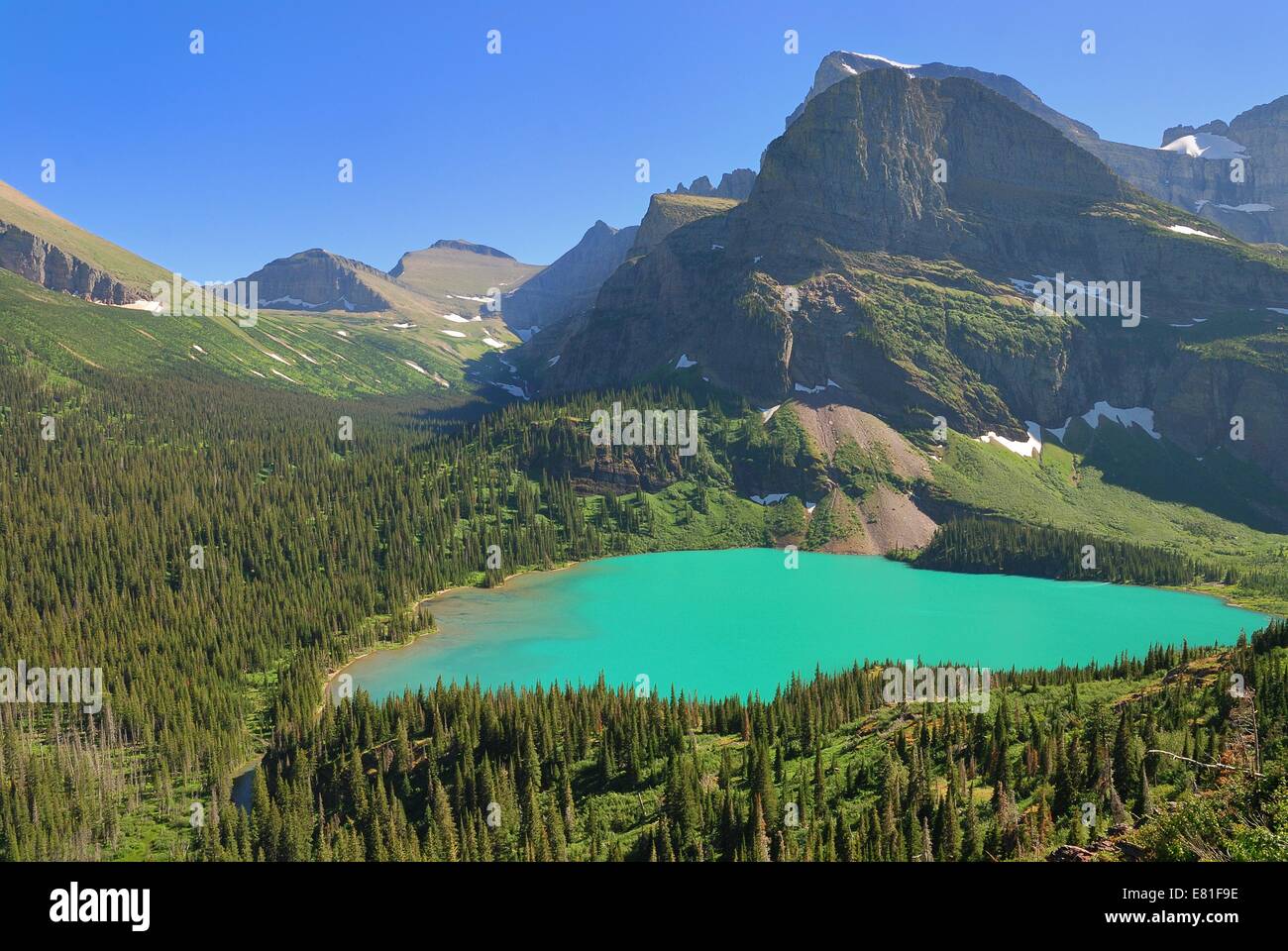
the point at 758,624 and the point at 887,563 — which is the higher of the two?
the point at 887,563

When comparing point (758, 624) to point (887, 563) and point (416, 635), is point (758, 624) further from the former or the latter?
point (887, 563)

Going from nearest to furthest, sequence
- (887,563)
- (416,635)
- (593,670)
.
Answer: (593,670) < (416,635) < (887,563)

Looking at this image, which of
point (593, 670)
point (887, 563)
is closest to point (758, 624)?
point (593, 670)

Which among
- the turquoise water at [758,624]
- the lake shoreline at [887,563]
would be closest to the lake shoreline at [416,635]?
the lake shoreline at [887,563]

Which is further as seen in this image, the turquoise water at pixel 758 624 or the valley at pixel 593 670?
the turquoise water at pixel 758 624

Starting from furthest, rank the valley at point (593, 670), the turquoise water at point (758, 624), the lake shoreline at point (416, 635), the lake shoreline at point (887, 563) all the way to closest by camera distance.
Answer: the lake shoreline at point (887, 563), the turquoise water at point (758, 624), the lake shoreline at point (416, 635), the valley at point (593, 670)

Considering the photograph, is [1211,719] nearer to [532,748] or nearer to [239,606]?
[532,748]

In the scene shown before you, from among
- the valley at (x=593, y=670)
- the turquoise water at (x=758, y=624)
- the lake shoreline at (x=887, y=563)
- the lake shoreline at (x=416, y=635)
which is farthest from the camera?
the lake shoreline at (x=887, y=563)

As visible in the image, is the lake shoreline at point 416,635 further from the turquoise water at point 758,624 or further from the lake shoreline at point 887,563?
the turquoise water at point 758,624
